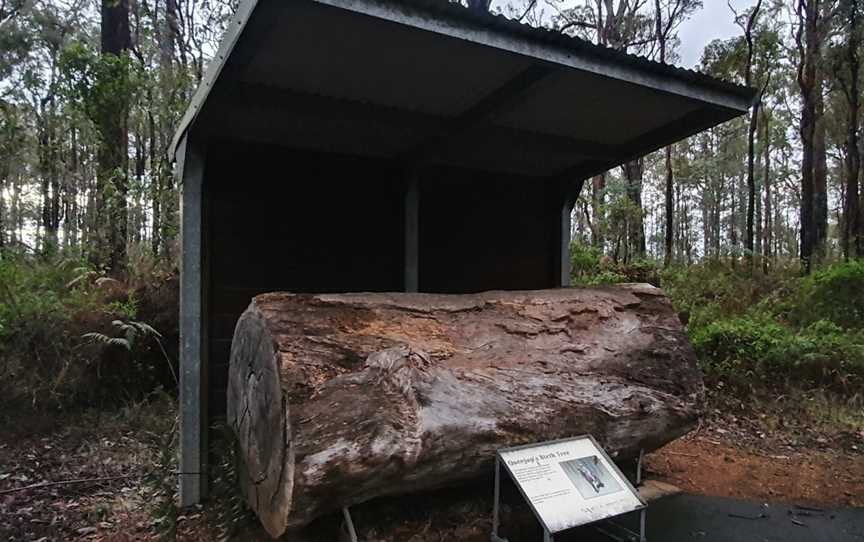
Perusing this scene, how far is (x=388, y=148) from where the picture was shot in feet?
13.5

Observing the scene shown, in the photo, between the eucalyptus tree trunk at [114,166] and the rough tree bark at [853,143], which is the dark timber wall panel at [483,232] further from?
the rough tree bark at [853,143]

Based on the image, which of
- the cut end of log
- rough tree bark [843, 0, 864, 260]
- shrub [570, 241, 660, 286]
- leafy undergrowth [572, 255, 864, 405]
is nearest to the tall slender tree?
rough tree bark [843, 0, 864, 260]

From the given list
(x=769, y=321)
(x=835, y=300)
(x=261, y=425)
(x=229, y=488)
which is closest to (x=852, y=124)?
(x=835, y=300)

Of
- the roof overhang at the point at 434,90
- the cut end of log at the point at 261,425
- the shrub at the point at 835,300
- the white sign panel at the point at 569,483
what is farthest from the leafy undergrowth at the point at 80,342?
the shrub at the point at 835,300

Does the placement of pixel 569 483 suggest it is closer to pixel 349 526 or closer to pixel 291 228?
pixel 349 526

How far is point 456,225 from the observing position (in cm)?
468

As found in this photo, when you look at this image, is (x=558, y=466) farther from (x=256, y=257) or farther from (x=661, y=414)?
(x=256, y=257)

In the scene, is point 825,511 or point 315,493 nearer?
point 315,493

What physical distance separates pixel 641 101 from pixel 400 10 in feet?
6.87

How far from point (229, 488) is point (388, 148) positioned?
276 cm

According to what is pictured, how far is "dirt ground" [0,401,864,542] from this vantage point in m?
2.78

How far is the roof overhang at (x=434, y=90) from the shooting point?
2.40m

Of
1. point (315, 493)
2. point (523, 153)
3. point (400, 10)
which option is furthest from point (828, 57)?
point (315, 493)

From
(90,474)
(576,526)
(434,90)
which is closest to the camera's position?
(576,526)
